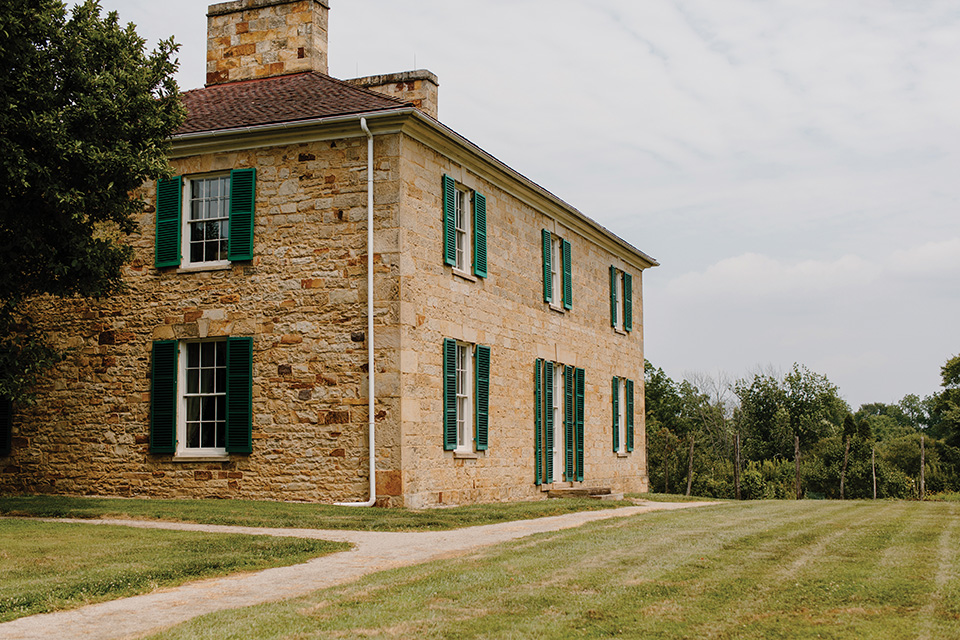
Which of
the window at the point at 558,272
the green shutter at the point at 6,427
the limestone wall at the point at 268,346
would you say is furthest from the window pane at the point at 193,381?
the window at the point at 558,272

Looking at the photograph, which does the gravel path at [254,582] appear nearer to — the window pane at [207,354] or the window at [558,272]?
the window pane at [207,354]

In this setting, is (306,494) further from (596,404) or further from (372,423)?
(596,404)

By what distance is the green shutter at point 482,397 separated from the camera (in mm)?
18452

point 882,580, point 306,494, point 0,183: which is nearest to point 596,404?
point 306,494

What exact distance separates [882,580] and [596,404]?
16427mm

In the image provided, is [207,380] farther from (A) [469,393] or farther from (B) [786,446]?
(B) [786,446]

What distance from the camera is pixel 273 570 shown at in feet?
30.4

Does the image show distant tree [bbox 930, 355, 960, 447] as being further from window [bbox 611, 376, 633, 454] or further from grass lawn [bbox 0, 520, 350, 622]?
grass lawn [bbox 0, 520, 350, 622]

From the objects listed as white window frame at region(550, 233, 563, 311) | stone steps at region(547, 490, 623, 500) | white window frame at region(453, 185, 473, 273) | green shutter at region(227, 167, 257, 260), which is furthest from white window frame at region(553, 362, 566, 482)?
green shutter at region(227, 167, 257, 260)

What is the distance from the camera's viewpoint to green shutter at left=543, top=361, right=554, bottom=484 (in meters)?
21.2

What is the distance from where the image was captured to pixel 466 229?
61.7ft

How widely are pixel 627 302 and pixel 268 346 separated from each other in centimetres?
1323

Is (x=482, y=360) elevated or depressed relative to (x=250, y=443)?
Result: elevated

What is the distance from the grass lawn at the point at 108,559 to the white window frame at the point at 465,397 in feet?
23.7
